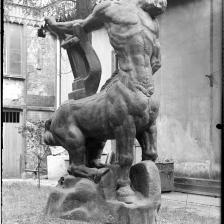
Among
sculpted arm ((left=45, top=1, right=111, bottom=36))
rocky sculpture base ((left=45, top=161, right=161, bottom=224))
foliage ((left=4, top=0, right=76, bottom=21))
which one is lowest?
rocky sculpture base ((left=45, top=161, right=161, bottom=224))

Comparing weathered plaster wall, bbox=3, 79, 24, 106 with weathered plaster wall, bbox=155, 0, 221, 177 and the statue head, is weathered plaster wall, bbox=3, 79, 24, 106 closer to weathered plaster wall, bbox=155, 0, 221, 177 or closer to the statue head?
weathered plaster wall, bbox=155, 0, 221, 177

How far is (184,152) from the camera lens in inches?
339

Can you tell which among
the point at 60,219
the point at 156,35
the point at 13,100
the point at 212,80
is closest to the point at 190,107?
the point at 212,80

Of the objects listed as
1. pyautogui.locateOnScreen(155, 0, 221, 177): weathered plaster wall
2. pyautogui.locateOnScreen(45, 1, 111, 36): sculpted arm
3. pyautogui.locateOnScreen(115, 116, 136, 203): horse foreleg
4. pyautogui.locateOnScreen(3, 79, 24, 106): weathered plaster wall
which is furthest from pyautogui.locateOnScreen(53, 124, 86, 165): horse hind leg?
pyautogui.locateOnScreen(3, 79, 24, 106): weathered plaster wall

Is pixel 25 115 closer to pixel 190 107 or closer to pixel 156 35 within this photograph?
pixel 190 107

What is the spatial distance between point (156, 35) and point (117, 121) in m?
1.05

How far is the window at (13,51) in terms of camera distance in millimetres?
12841

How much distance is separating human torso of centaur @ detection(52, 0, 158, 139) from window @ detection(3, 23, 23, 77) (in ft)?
29.1

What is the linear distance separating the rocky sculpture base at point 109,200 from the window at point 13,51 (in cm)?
880

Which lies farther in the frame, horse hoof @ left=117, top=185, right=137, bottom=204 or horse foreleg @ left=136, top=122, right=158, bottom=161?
horse foreleg @ left=136, top=122, right=158, bottom=161

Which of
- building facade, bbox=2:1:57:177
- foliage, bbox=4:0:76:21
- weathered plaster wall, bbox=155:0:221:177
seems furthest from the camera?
building facade, bbox=2:1:57:177

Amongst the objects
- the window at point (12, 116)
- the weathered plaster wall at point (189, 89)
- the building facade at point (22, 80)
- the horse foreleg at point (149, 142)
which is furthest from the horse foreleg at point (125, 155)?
the window at point (12, 116)

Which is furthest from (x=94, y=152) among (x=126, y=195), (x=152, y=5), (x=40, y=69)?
(x=40, y=69)

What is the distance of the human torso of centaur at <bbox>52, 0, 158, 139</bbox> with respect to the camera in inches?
169
